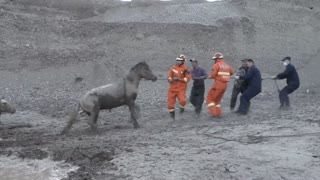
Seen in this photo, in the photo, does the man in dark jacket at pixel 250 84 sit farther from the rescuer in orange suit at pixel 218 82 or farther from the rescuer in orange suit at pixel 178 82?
the rescuer in orange suit at pixel 178 82

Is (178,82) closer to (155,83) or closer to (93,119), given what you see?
(93,119)

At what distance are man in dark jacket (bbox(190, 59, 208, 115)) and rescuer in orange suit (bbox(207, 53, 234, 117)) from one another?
73 centimetres

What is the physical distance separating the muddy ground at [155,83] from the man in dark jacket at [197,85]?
1.30ft

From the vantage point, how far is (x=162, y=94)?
20.0 metres

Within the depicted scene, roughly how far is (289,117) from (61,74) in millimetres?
12099

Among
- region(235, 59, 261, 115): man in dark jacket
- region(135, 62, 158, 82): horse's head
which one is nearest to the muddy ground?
region(235, 59, 261, 115): man in dark jacket

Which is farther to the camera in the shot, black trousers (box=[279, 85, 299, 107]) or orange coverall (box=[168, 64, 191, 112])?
black trousers (box=[279, 85, 299, 107])

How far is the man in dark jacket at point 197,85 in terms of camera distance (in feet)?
48.5

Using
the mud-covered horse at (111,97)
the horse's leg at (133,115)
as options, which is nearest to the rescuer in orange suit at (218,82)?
the mud-covered horse at (111,97)

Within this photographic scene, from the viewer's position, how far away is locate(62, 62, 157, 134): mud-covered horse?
42.3 ft

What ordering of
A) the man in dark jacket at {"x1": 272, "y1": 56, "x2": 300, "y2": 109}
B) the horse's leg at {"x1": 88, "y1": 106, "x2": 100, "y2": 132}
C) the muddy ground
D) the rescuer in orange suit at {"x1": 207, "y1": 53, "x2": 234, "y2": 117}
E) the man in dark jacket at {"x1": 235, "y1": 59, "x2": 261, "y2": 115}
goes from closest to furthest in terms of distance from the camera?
the muddy ground, the horse's leg at {"x1": 88, "y1": 106, "x2": 100, "y2": 132}, the rescuer in orange suit at {"x1": 207, "y1": 53, "x2": 234, "y2": 117}, the man in dark jacket at {"x1": 235, "y1": 59, "x2": 261, "y2": 115}, the man in dark jacket at {"x1": 272, "y1": 56, "x2": 300, "y2": 109}

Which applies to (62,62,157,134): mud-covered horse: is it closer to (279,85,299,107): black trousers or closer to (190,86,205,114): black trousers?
(190,86,205,114): black trousers

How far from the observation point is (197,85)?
14984mm

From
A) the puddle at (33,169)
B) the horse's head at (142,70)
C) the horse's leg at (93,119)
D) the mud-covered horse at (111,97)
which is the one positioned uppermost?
the horse's head at (142,70)
